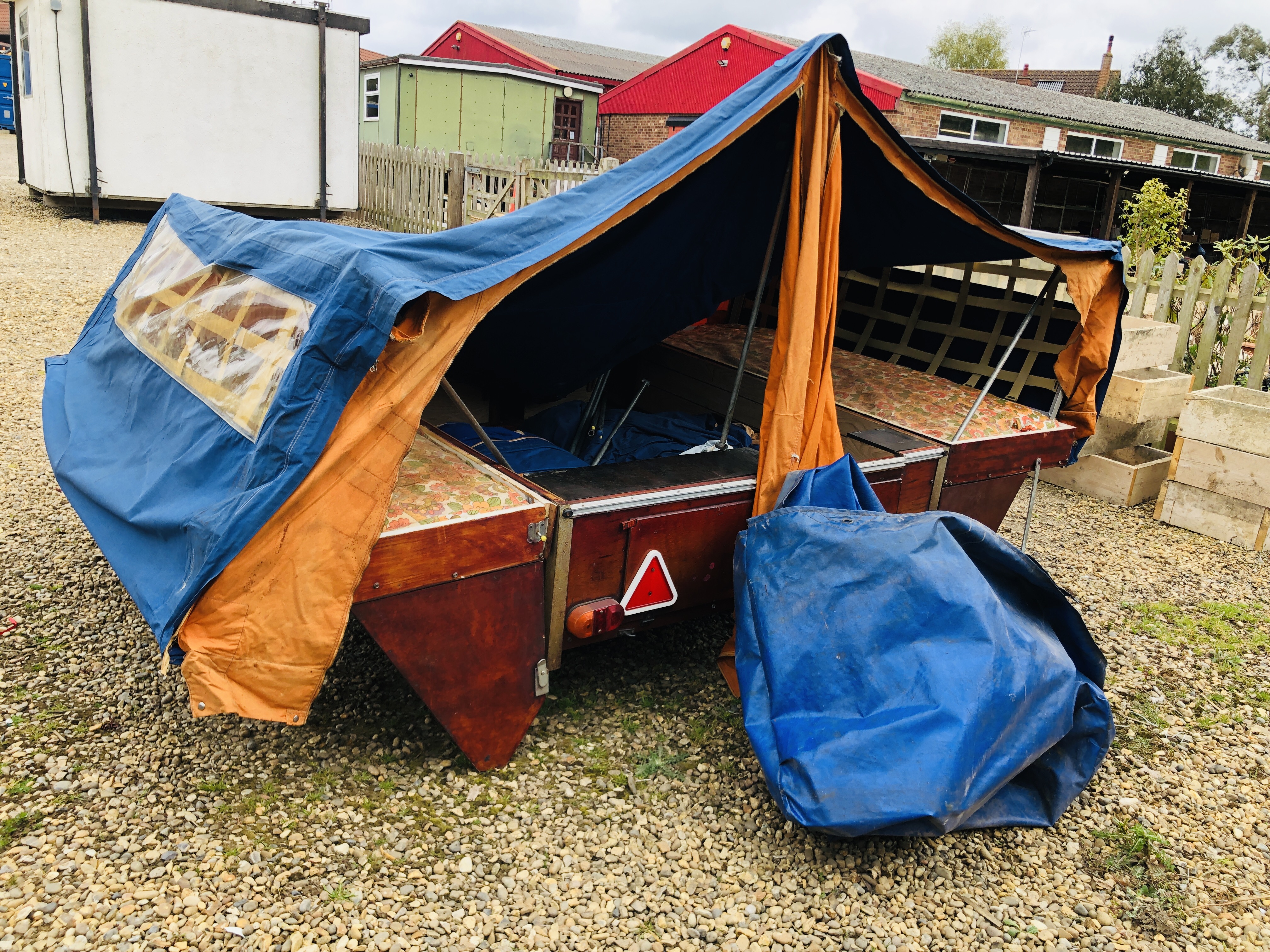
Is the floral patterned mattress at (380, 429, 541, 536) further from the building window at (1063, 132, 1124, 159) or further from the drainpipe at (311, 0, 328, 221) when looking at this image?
the building window at (1063, 132, 1124, 159)

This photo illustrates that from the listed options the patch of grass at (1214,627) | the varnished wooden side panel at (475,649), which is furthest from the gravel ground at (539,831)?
the patch of grass at (1214,627)

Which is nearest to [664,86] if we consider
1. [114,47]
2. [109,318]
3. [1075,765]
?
[114,47]

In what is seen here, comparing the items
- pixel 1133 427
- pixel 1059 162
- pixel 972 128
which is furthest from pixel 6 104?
pixel 1133 427

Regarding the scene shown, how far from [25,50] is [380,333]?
14.9 m

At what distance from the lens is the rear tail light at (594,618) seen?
3.27m

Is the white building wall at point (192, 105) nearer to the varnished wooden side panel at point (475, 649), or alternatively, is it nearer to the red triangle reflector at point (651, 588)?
the red triangle reflector at point (651, 588)

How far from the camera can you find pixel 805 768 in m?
2.84

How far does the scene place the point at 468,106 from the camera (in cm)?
2202

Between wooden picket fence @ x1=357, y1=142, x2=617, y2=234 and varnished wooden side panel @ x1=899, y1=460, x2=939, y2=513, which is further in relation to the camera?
wooden picket fence @ x1=357, y1=142, x2=617, y2=234

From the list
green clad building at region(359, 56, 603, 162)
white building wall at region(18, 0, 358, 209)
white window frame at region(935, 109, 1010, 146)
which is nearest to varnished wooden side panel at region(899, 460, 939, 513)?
white building wall at region(18, 0, 358, 209)

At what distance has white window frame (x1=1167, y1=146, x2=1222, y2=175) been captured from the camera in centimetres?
2561

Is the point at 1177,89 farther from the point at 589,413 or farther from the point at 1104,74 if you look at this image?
the point at 589,413

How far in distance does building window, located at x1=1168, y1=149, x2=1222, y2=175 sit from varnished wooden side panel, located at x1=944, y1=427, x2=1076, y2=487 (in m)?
25.4

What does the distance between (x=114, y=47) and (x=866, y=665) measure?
13565mm
